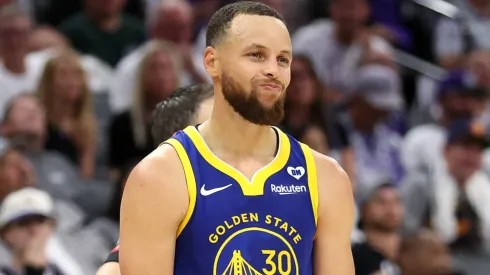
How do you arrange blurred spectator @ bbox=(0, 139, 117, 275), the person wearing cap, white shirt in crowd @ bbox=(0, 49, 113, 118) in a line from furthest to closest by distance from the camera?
white shirt in crowd @ bbox=(0, 49, 113, 118) → blurred spectator @ bbox=(0, 139, 117, 275) → the person wearing cap

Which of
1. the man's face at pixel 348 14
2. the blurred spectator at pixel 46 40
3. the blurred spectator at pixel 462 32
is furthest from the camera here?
the blurred spectator at pixel 462 32

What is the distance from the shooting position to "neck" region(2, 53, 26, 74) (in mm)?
8102

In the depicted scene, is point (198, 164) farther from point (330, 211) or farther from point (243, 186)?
point (330, 211)

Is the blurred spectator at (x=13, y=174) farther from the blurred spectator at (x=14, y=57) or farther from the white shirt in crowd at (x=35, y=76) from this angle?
the blurred spectator at (x=14, y=57)

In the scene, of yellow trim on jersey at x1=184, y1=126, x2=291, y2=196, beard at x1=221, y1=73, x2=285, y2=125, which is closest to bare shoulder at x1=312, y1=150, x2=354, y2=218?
yellow trim on jersey at x1=184, y1=126, x2=291, y2=196

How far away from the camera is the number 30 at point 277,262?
2.91m

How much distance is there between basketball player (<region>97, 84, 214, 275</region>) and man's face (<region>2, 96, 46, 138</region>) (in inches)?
134

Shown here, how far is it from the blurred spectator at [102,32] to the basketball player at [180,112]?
15.9ft

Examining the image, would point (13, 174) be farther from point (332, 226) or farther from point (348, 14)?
point (332, 226)

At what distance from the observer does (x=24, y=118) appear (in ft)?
24.0

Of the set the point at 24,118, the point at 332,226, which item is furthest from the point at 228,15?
the point at 24,118

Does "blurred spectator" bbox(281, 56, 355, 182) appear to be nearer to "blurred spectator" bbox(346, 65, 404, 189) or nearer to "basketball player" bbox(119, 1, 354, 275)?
"blurred spectator" bbox(346, 65, 404, 189)

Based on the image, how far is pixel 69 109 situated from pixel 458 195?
118 inches

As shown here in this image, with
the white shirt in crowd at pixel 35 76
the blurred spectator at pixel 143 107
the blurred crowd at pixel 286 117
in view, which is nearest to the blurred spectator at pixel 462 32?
the blurred crowd at pixel 286 117
